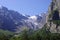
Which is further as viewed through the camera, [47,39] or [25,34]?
[47,39]

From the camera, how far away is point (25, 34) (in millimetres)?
88438

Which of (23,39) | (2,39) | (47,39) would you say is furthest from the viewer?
(47,39)

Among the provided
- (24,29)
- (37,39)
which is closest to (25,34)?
(24,29)

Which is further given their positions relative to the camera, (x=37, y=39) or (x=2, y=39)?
(x=37, y=39)

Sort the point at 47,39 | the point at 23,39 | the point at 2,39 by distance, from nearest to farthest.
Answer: the point at 2,39 < the point at 23,39 < the point at 47,39

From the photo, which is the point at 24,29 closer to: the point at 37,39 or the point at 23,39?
the point at 23,39

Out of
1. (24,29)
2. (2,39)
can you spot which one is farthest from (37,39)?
(2,39)

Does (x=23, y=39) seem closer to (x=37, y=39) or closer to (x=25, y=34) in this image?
(x=25, y=34)

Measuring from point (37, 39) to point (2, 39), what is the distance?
222 ft

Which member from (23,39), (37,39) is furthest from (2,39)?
(37,39)

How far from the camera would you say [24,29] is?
8912 cm

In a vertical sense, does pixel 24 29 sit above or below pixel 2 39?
above

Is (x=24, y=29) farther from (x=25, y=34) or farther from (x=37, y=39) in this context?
(x=37, y=39)

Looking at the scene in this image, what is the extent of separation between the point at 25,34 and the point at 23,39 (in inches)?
102
